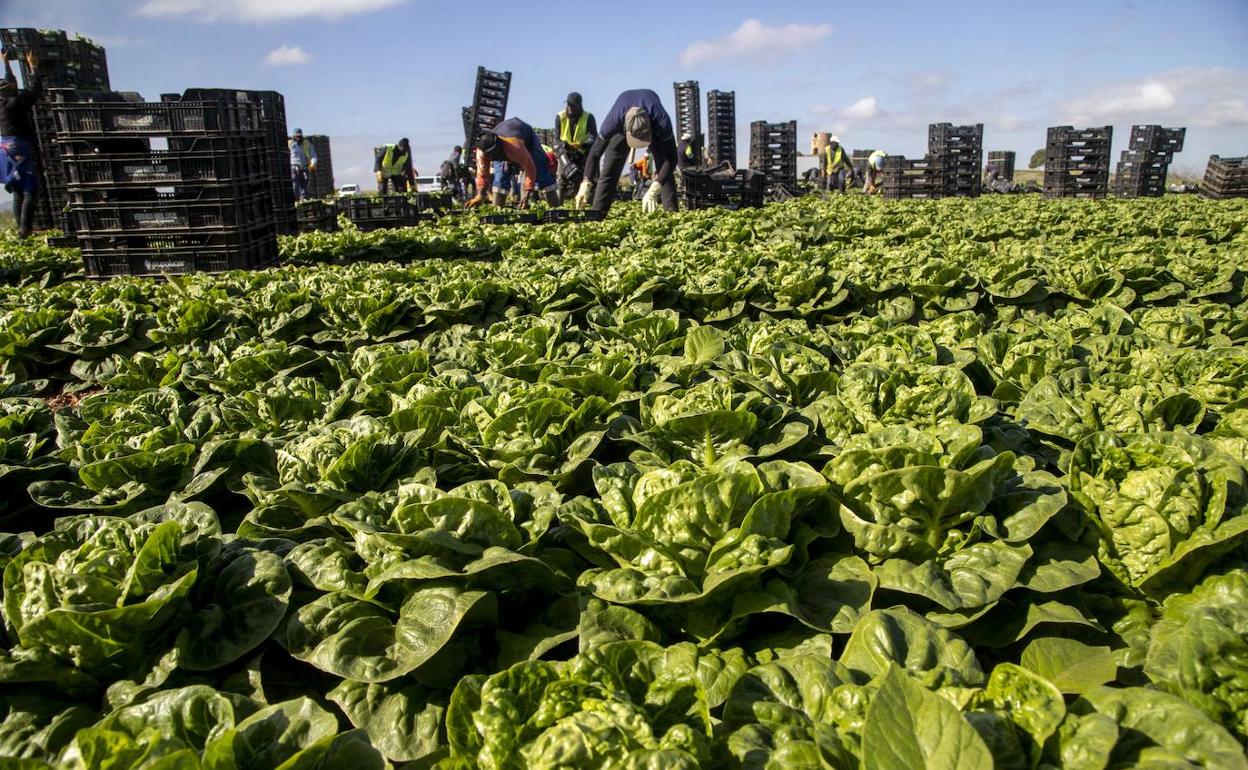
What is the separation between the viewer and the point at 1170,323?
5059mm

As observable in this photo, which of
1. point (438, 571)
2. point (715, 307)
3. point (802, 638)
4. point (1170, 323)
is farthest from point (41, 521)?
point (1170, 323)

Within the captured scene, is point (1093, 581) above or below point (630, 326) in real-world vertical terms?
below

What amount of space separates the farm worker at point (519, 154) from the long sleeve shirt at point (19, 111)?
10.4 m

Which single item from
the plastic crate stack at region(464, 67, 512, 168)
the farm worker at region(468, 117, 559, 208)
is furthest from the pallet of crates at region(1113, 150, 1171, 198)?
the plastic crate stack at region(464, 67, 512, 168)

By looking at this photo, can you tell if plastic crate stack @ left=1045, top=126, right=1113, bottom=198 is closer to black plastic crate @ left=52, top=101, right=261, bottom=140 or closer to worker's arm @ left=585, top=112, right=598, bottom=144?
worker's arm @ left=585, top=112, right=598, bottom=144

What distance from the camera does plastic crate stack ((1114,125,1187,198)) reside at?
26.9 meters

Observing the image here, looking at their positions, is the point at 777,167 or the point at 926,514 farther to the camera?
the point at 777,167

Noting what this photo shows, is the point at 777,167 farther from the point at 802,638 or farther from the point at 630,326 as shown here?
the point at 802,638

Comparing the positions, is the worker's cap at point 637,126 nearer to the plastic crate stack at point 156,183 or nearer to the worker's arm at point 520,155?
the worker's arm at point 520,155

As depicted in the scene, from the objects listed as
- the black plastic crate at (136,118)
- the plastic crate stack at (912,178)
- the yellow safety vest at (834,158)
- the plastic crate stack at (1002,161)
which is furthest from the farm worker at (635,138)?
the plastic crate stack at (1002,161)

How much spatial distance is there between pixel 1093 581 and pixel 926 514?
2.20 ft

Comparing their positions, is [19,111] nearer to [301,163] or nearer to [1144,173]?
[301,163]

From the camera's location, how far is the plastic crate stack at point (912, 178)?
91.0ft

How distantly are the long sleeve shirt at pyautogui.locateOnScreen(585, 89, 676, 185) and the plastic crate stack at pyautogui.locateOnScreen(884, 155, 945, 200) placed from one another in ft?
42.9
